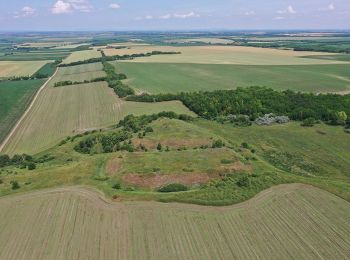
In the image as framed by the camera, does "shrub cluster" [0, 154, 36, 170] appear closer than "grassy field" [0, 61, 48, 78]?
Yes

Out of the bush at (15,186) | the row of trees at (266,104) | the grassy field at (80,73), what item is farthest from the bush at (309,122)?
the grassy field at (80,73)

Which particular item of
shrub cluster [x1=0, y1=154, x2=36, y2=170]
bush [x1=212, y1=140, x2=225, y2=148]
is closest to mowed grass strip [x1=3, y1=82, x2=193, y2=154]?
shrub cluster [x1=0, y1=154, x2=36, y2=170]

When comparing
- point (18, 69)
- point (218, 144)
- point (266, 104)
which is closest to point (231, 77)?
Result: point (266, 104)

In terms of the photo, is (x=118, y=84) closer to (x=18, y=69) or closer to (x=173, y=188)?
(x=173, y=188)

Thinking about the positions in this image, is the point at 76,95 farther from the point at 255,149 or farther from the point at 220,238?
the point at 220,238

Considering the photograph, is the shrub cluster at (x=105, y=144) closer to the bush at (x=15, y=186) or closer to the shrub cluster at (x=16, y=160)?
the shrub cluster at (x=16, y=160)

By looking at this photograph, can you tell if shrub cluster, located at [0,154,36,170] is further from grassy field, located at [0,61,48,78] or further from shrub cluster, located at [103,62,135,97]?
grassy field, located at [0,61,48,78]
